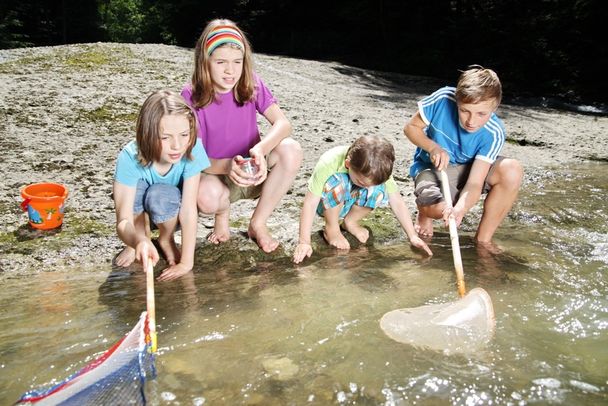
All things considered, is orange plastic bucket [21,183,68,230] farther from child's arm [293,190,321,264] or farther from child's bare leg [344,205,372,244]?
child's bare leg [344,205,372,244]

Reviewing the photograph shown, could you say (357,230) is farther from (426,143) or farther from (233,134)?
(233,134)

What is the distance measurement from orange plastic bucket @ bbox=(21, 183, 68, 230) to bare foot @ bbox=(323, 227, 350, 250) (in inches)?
60.3

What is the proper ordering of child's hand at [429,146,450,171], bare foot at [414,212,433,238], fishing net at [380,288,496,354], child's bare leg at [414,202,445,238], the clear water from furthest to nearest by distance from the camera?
bare foot at [414,212,433,238] < child's bare leg at [414,202,445,238] < child's hand at [429,146,450,171] < fishing net at [380,288,496,354] < the clear water

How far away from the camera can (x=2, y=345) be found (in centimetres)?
195

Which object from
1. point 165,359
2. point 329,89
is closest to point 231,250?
point 165,359

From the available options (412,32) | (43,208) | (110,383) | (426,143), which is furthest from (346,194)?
(412,32)

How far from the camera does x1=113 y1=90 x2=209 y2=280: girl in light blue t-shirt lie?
242cm

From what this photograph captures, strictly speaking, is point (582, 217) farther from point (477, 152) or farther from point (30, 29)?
point (30, 29)

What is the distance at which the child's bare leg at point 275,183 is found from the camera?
2.96 m

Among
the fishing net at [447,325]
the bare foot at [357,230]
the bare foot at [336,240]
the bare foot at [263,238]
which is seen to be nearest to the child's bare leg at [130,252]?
the bare foot at [263,238]

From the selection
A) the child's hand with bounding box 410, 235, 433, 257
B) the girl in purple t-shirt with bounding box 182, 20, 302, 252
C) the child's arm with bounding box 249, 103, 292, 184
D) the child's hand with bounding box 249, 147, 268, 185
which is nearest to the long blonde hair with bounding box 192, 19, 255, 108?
the girl in purple t-shirt with bounding box 182, 20, 302, 252

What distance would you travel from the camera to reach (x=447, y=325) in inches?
81.6

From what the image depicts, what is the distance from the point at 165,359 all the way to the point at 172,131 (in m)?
1.07

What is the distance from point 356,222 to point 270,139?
30.8 inches
